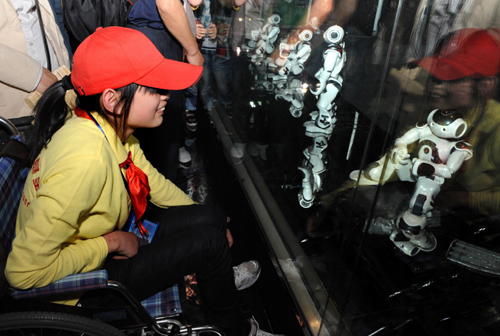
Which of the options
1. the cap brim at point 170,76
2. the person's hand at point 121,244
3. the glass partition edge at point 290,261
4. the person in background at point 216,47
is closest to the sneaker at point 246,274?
the glass partition edge at point 290,261

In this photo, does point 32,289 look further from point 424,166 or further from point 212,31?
point 212,31

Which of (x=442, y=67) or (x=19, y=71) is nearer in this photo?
(x=442, y=67)

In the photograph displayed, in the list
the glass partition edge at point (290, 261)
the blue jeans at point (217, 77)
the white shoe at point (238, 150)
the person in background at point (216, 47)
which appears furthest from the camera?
the blue jeans at point (217, 77)

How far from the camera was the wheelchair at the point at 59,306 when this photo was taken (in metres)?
0.88

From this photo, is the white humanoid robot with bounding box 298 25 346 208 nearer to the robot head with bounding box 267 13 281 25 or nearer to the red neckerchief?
the robot head with bounding box 267 13 281 25

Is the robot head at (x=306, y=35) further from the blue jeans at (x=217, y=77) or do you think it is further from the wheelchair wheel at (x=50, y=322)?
the wheelchair wheel at (x=50, y=322)

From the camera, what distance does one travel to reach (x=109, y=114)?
1.08 metres

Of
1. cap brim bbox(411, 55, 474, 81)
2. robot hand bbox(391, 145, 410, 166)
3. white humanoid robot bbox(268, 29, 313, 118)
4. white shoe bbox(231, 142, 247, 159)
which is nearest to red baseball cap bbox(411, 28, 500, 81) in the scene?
cap brim bbox(411, 55, 474, 81)

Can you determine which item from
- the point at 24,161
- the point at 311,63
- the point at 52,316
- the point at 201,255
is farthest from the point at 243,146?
the point at 52,316

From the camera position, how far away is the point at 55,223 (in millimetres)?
881

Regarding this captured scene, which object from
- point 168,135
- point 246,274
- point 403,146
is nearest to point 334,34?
point 403,146

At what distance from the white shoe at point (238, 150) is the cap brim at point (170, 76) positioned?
1296 millimetres

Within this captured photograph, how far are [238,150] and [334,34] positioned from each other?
49.4 inches

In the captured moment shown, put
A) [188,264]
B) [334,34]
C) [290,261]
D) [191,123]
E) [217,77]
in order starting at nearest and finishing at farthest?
[188,264], [334,34], [290,261], [217,77], [191,123]
